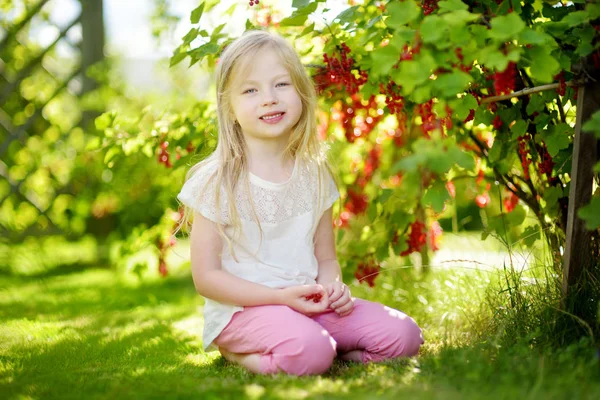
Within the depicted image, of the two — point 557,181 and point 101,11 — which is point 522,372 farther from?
point 101,11

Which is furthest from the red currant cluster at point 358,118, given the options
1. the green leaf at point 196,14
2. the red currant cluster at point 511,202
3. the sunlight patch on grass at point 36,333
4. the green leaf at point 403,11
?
the sunlight patch on grass at point 36,333

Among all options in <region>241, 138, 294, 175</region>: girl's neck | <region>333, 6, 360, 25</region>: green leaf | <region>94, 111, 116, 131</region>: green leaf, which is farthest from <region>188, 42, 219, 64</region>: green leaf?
<region>94, 111, 116, 131</region>: green leaf

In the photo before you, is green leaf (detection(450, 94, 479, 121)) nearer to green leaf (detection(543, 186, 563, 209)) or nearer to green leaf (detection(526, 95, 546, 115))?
green leaf (detection(526, 95, 546, 115))

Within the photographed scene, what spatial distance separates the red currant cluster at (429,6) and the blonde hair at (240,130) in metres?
0.47

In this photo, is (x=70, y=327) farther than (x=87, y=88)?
No

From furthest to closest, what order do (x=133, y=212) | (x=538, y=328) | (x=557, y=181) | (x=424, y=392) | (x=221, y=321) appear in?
1. (x=133, y=212)
2. (x=557, y=181)
3. (x=221, y=321)
4. (x=538, y=328)
5. (x=424, y=392)

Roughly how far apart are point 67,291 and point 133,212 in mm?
1157

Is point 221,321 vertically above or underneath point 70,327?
above

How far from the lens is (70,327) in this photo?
9.36 feet

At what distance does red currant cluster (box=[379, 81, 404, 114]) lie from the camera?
226 centimetres

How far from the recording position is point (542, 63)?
5.50 ft

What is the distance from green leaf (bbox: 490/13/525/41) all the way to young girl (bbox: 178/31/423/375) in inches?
33.5

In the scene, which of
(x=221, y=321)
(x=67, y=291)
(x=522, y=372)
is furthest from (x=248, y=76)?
(x=67, y=291)

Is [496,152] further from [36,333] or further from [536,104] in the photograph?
[36,333]
